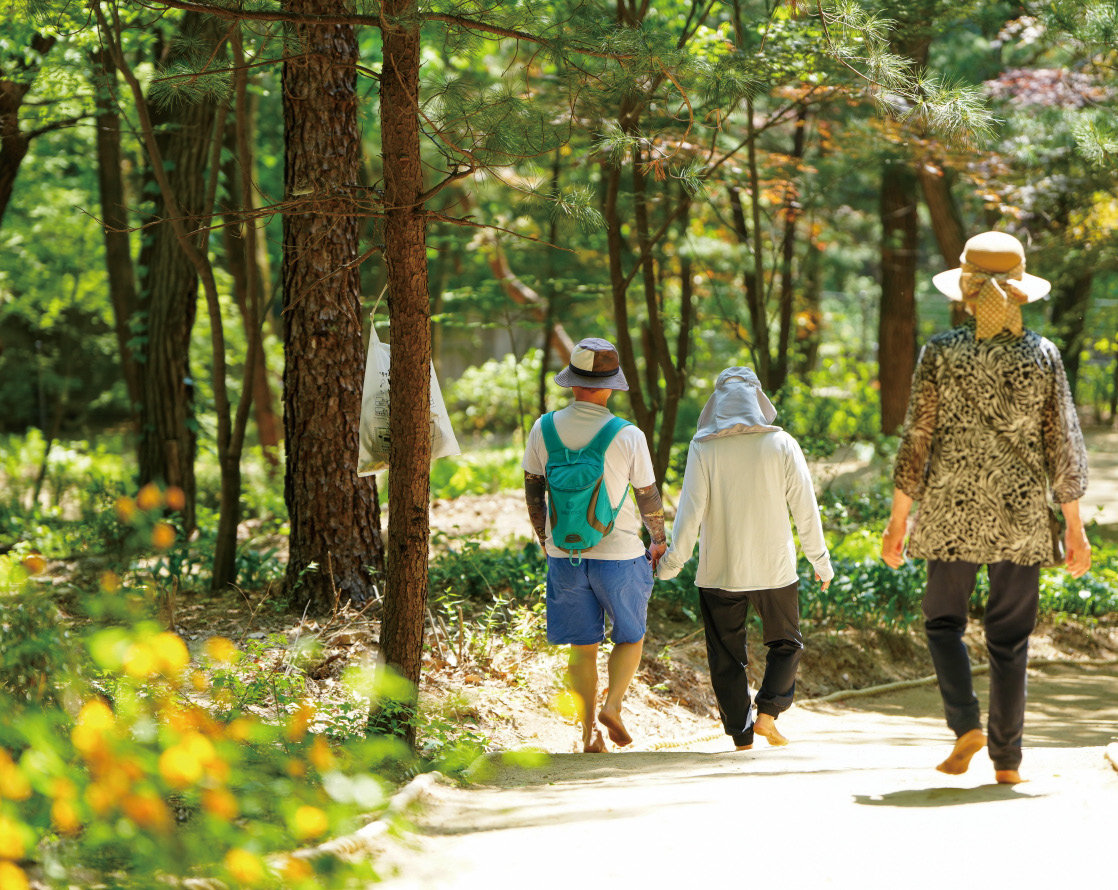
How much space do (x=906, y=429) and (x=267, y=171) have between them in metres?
16.6

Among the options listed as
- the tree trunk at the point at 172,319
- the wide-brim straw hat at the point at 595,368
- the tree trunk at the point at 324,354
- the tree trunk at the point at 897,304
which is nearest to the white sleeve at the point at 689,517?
the wide-brim straw hat at the point at 595,368

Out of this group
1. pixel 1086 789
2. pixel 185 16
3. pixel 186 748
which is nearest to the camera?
pixel 186 748

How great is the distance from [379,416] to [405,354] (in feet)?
2.59

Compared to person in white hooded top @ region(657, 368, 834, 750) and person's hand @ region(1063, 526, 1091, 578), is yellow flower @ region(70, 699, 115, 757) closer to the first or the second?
person in white hooded top @ region(657, 368, 834, 750)

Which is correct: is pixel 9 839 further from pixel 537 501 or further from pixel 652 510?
pixel 652 510

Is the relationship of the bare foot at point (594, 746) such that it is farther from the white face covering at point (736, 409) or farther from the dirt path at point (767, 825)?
the white face covering at point (736, 409)

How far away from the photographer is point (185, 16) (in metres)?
8.61

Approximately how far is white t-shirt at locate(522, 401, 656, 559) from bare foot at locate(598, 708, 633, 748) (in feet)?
2.48

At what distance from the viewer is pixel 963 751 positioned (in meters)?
3.75

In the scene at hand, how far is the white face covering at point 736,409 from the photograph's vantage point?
4.75 m

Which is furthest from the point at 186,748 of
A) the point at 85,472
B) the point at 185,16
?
the point at 85,472

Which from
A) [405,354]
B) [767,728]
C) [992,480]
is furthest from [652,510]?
[992,480]

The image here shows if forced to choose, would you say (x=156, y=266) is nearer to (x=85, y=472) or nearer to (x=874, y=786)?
(x=85, y=472)

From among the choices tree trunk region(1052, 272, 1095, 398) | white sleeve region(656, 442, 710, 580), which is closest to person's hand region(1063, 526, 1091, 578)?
white sleeve region(656, 442, 710, 580)
